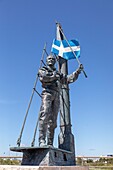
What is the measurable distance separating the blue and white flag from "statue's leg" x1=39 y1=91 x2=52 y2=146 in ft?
6.21

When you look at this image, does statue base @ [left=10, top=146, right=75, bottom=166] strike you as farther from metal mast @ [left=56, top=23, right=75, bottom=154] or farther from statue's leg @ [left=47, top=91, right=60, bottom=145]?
metal mast @ [left=56, top=23, right=75, bottom=154]

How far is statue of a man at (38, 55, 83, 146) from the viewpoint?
4.57 m

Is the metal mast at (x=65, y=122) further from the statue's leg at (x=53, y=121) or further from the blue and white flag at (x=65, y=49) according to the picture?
the statue's leg at (x=53, y=121)

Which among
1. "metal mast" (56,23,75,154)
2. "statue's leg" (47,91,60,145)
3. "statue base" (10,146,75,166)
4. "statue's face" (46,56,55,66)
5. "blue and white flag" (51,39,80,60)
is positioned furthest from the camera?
"blue and white flag" (51,39,80,60)

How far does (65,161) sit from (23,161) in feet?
3.24

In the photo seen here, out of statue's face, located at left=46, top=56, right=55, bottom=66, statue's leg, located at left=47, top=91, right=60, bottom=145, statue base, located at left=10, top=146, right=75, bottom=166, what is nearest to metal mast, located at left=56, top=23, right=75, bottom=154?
statue's leg, located at left=47, top=91, right=60, bottom=145

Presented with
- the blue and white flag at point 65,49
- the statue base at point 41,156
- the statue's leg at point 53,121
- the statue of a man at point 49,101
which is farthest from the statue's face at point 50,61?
the statue base at point 41,156

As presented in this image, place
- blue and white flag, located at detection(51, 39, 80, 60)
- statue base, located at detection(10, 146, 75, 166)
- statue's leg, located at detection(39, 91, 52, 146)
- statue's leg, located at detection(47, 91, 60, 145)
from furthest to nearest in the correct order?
blue and white flag, located at detection(51, 39, 80, 60)
statue's leg, located at detection(47, 91, 60, 145)
statue's leg, located at detection(39, 91, 52, 146)
statue base, located at detection(10, 146, 75, 166)

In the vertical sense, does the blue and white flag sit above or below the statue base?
above

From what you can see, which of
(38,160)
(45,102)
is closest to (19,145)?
(38,160)

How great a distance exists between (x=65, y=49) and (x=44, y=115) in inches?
99.8

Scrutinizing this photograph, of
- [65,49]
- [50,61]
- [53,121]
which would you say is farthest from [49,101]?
[65,49]

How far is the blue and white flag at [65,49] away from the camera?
20.8ft

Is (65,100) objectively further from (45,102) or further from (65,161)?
(65,161)
